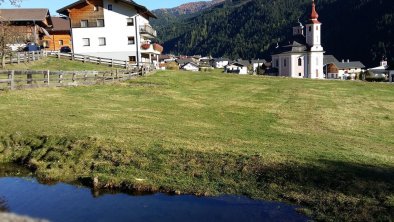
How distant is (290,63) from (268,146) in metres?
98.5

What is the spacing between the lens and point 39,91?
100 ft

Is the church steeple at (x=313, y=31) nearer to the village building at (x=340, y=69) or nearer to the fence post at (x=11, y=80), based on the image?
the village building at (x=340, y=69)

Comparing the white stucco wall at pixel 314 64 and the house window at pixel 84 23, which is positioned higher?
the house window at pixel 84 23

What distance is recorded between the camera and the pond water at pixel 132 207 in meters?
11.5

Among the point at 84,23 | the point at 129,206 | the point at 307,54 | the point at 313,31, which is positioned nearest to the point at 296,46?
the point at 307,54

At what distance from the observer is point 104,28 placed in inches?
2576

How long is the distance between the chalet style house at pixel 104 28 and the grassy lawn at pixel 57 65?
10.6m

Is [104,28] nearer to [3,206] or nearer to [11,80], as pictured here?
[11,80]

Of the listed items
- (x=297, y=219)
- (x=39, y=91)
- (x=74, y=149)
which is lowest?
(x=297, y=219)

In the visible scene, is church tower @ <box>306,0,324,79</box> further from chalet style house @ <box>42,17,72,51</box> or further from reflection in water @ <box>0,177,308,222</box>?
reflection in water @ <box>0,177,308,222</box>

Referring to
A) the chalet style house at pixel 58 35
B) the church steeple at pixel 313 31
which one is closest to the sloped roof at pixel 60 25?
the chalet style house at pixel 58 35

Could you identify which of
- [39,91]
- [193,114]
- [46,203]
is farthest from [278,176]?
[39,91]

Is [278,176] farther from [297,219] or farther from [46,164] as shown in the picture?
[46,164]

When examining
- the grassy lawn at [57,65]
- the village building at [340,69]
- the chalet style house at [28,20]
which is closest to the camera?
the grassy lawn at [57,65]
